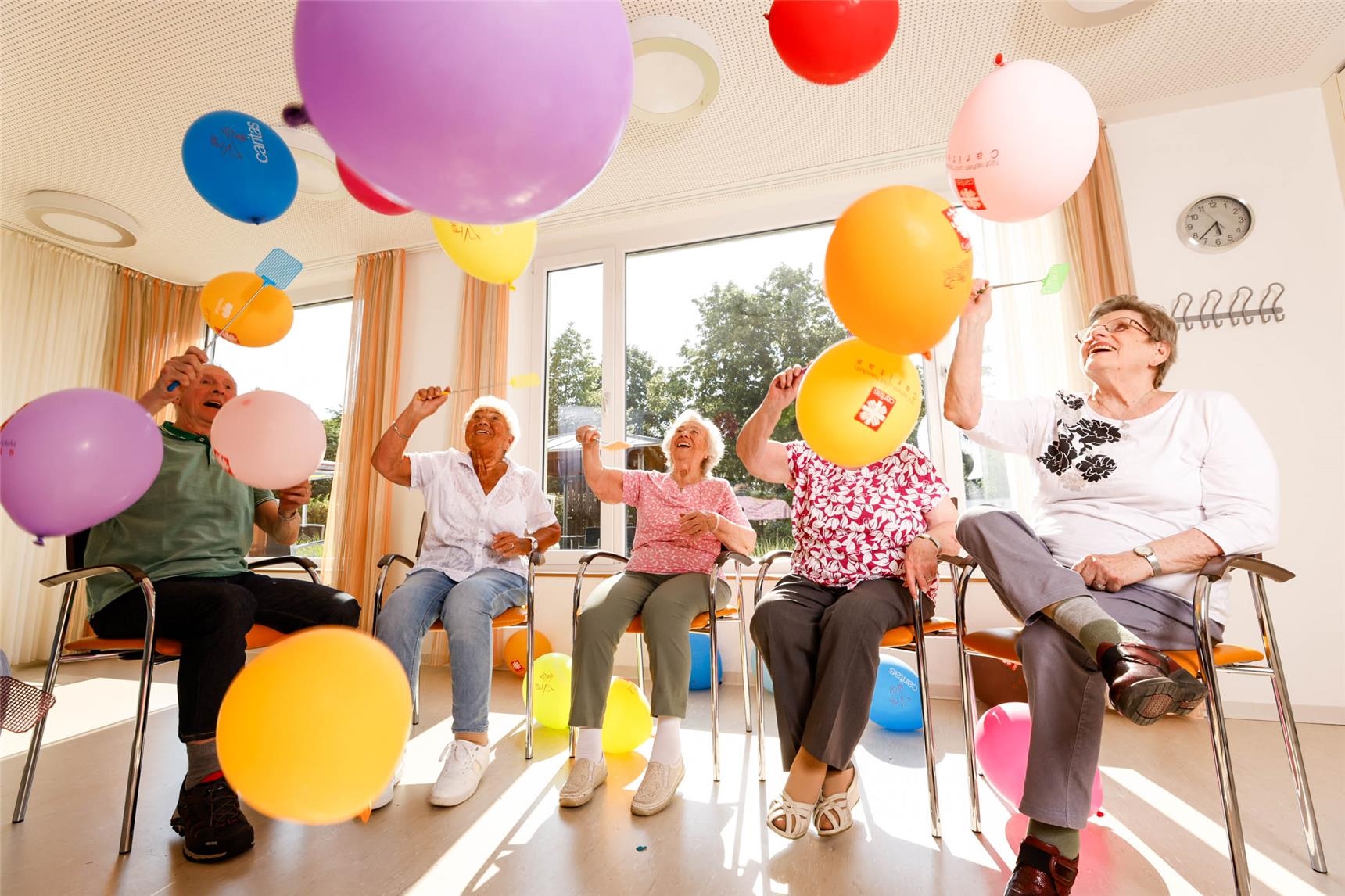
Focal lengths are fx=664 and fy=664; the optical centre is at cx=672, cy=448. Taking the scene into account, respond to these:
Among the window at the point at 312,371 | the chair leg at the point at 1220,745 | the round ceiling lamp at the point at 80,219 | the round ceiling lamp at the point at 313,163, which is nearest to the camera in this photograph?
the chair leg at the point at 1220,745

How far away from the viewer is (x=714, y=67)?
2430 mm

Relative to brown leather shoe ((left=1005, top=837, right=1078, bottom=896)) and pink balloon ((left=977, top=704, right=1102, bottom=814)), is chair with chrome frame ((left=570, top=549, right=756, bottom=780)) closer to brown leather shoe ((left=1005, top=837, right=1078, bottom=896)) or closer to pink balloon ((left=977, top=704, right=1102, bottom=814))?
pink balloon ((left=977, top=704, right=1102, bottom=814))

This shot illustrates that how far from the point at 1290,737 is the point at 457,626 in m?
1.91

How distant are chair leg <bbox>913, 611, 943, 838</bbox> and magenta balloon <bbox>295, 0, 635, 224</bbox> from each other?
4.26ft

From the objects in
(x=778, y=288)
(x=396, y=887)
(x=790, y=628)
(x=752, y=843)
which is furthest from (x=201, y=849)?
(x=778, y=288)

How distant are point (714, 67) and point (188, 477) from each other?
2.16 m

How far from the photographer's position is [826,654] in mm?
1519

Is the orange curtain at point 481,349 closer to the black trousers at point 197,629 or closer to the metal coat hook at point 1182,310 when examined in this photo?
the black trousers at point 197,629

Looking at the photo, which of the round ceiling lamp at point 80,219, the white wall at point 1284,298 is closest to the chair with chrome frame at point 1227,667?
the white wall at point 1284,298

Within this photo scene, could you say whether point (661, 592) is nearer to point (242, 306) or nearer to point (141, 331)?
point (242, 306)

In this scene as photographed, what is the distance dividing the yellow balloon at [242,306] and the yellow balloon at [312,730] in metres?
1.02

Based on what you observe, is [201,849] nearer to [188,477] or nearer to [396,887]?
[396,887]

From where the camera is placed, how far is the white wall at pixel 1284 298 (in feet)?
7.91

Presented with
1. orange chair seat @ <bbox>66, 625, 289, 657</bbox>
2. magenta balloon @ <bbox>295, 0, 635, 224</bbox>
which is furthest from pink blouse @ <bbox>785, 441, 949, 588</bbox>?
orange chair seat @ <bbox>66, 625, 289, 657</bbox>
